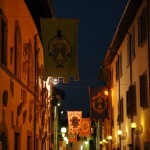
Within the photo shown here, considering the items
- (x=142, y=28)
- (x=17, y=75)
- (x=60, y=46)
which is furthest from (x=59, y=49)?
(x=142, y=28)

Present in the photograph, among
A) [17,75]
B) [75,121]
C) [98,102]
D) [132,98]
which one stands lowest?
[132,98]

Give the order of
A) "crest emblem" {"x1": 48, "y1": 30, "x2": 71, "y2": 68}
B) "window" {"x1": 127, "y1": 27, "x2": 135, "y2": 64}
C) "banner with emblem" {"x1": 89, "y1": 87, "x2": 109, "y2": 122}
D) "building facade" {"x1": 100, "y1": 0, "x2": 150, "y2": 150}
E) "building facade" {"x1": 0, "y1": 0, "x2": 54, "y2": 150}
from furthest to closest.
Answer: "banner with emblem" {"x1": 89, "y1": 87, "x2": 109, "y2": 122}, "window" {"x1": 127, "y1": 27, "x2": 135, "y2": 64}, "building facade" {"x1": 100, "y1": 0, "x2": 150, "y2": 150}, "crest emblem" {"x1": 48, "y1": 30, "x2": 71, "y2": 68}, "building facade" {"x1": 0, "y1": 0, "x2": 54, "y2": 150}

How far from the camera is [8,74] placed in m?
18.1

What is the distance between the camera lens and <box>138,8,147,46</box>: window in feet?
82.5

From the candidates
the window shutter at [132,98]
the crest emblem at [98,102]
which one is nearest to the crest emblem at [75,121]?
the crest emblem at [98,102]

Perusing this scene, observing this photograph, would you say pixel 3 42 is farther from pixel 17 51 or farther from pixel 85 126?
pixel 85 126

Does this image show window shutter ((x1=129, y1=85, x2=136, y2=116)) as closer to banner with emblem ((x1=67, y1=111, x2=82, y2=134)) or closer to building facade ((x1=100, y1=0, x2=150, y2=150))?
building facade ((x1=100, y1=0, x2=150, y2=150))

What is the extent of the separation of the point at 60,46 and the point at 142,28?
7.10 metres

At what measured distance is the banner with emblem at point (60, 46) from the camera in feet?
66.3

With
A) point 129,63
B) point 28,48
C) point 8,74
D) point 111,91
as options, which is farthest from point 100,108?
point 8,74

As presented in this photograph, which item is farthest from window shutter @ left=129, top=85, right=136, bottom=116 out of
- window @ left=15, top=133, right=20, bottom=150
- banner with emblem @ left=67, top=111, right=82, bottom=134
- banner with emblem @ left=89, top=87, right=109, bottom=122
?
banner with emblem @ left=67, top=111, right=82, bottom=134

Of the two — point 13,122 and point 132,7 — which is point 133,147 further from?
point 13,122

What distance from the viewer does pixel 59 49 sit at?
2047 centimetres

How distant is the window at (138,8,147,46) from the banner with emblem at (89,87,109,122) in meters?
13.8
